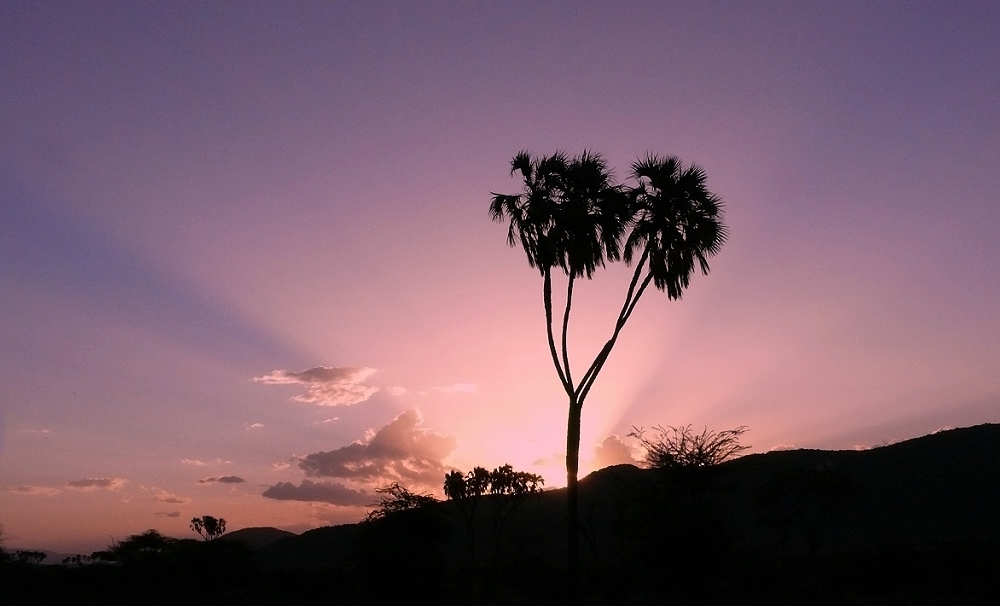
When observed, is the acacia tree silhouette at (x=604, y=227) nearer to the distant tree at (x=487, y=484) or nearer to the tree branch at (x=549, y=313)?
the tree branch at (x=549, y=313)

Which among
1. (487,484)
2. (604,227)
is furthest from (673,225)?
(487,484)

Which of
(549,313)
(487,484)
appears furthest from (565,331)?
(487,484)

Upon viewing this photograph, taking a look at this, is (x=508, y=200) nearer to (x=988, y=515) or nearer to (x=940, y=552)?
(x=940, y=552)

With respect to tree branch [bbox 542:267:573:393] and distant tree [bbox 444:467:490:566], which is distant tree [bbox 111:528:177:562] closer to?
distant tree [bbox 444:467:490:566]

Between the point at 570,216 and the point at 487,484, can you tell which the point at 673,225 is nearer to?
the point at 570,216

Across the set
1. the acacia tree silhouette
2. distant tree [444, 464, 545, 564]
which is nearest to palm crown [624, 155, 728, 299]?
the acacia tree silhouette

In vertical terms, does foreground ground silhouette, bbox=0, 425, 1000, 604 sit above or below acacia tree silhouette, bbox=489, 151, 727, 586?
below

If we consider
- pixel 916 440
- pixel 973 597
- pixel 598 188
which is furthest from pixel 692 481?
pixel 916 440

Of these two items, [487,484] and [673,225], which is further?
[487,484]

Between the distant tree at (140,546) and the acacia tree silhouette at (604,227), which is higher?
the acacia tree silhouette at (604,227)

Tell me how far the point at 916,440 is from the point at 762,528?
34014 millimetres

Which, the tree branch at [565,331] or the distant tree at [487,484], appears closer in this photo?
the tree branch at [565,331]

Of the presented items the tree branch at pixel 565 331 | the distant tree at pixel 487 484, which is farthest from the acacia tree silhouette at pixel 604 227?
the distant tree at pixel 487 484

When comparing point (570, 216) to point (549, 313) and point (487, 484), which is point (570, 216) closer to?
point (549, 313)
